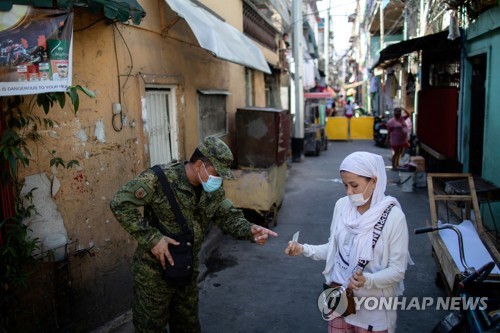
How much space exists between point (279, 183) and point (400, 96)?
545 inches

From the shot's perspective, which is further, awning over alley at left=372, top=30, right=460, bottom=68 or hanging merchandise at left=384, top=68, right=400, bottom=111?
hanging merchandise at left=384, top=68, right=400, bottom=111

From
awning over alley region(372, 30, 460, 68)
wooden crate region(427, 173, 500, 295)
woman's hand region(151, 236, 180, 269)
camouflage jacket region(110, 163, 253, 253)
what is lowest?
wooden crate region(427, 173, 500, 295)

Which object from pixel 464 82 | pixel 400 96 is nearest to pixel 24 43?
pixel 464 82

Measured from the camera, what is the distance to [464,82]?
809 centimetres

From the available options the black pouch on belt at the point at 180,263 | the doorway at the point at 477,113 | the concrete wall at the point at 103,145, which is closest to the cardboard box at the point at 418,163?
the doorway at the point at 477,113

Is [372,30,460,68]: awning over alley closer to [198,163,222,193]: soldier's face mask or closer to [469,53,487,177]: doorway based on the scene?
[469,53,487,177]: doorway

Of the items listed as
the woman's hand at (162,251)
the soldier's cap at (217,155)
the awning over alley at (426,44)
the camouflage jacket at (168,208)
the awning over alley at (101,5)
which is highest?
the awning over alley at (426,44)

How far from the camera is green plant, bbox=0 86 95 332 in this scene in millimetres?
2922

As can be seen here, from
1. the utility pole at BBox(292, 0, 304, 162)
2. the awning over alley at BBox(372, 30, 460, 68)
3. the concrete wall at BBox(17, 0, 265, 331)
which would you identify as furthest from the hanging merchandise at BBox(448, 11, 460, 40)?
the utility pole at BBox(292, 0, 304, 162)

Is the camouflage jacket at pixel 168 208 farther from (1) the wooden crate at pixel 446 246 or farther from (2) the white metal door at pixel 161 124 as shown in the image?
(2) the white metal door at pixel 161 124

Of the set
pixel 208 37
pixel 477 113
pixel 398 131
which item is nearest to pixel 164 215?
pixel 208 37

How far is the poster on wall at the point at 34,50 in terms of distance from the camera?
274cm

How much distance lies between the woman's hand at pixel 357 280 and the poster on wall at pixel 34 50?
2.37 m

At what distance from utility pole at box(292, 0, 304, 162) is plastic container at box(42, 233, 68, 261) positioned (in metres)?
11.5
